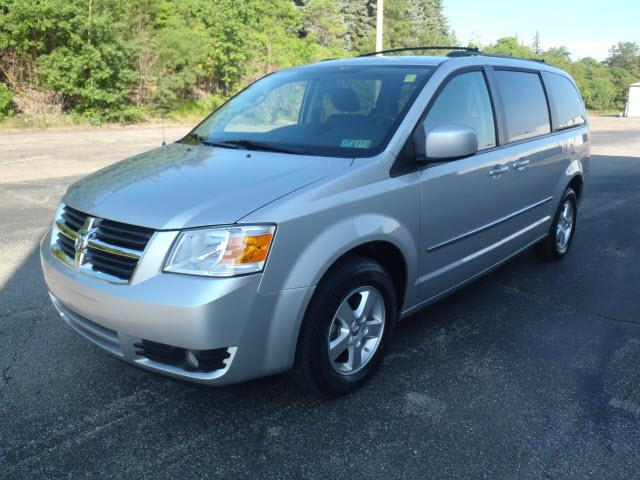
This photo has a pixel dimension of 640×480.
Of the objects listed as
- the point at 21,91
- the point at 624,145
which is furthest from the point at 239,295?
the point at 21,91

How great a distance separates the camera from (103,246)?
259cm

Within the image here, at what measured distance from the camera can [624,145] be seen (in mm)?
19188

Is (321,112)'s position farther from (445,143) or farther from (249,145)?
(445,143)

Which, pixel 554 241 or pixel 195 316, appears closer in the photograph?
pixel 195 316

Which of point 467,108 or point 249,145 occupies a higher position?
point 467,108

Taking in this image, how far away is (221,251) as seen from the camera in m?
2.41

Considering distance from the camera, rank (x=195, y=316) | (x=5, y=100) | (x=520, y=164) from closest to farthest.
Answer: (x=195, y=316) < (x=520, y=164) < (x=5, y=100)

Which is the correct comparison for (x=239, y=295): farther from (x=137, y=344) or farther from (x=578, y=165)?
(x=578, y=165)

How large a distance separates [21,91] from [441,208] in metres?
21.2

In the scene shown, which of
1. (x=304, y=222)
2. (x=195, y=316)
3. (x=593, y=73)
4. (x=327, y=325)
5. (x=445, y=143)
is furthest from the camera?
(x=593, y=73)

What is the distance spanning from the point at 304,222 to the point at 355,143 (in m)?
0.80

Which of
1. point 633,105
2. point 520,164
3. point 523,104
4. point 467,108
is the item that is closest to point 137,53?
point 523,104

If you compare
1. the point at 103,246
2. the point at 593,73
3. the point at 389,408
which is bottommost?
the point at 389,408

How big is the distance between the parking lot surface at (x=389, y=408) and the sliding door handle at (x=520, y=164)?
105cm
